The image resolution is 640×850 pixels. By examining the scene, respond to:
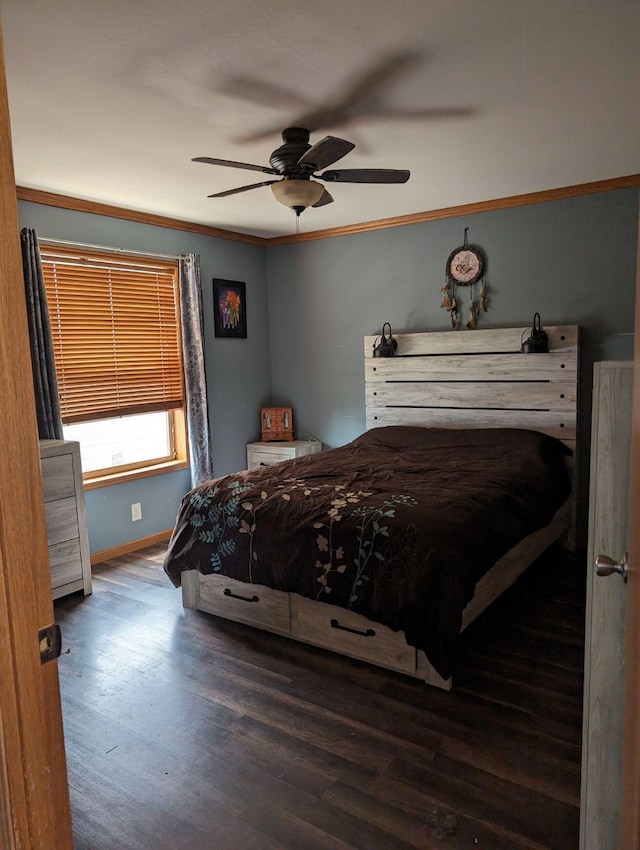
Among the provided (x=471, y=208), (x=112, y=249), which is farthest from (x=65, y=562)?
(x=471, y=208)

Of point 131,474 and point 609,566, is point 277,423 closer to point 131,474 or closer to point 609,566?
point 131,474

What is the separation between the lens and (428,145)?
3018mm

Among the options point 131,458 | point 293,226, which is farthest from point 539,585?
point 293,226

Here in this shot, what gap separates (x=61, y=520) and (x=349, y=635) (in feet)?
6.17

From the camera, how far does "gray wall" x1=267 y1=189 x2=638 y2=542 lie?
386 cm

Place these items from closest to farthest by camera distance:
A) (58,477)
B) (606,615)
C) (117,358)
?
1. (606,615)
2. (58,477)
3. (117,358)

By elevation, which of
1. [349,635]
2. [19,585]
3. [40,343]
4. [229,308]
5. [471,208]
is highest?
[471,208]

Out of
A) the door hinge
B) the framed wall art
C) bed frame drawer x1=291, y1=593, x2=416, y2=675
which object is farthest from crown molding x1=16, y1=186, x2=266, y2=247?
the door hinge

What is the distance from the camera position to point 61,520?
3459 mm

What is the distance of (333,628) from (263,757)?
2.38 ft

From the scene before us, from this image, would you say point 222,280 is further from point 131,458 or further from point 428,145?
point 428,145

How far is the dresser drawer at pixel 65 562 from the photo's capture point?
3430 millimetres

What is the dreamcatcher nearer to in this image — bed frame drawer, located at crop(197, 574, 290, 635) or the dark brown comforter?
the dark brown comforter

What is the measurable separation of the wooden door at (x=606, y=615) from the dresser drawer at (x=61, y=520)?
9.59 feet
